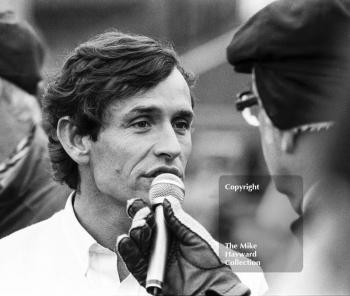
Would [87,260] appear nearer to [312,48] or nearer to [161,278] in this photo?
[161,278]

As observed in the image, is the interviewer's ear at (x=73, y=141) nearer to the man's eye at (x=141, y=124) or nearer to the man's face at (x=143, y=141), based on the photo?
the man's face at (x=143, y=141)

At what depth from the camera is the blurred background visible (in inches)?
109

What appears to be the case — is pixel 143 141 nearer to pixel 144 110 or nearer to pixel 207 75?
pixel 144 110

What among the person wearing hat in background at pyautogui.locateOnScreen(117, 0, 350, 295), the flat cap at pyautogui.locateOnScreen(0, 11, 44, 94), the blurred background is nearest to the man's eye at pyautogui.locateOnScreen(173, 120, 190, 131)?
the blurred background

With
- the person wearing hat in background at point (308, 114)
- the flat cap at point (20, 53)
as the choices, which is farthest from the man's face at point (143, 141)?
the flat cap at point (20, 53)

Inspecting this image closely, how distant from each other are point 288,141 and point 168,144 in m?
0.58

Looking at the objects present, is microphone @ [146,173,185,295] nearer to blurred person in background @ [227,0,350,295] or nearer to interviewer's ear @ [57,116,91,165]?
interviewer's ear @ [57,116,91,165]

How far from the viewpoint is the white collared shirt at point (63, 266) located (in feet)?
8.52

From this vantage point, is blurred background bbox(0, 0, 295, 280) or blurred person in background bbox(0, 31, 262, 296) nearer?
blurred person in background bbox(0, 31, 262, 296)

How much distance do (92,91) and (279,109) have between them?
71 centimetres

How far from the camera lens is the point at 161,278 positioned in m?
1.76

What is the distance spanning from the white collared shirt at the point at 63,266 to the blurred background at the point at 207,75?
16.4 inches

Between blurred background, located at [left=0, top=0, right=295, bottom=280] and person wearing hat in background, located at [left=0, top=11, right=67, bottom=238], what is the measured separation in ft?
0.26

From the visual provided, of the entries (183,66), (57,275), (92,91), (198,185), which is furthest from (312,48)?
(57,275)
